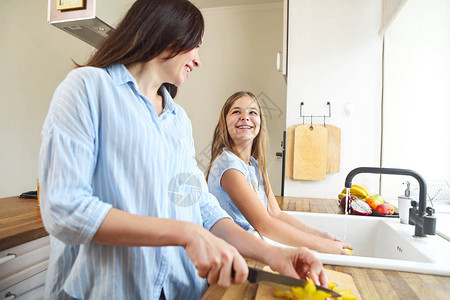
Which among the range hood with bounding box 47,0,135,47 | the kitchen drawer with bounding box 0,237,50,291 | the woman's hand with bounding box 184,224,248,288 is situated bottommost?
the kitchen drawer with bounding box 0,237,50,291

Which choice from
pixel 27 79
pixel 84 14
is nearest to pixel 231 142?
pixel 84 14

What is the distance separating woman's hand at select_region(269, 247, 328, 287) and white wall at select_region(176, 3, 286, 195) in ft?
8.09

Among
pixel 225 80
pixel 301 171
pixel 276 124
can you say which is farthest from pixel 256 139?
pixel 225 80

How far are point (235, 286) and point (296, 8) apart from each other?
2.14 metres

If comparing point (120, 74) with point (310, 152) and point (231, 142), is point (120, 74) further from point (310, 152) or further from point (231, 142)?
point (310, 152)

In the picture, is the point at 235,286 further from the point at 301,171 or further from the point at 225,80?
the point at 225,80

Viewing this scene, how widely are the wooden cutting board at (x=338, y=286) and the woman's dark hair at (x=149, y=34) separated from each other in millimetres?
494

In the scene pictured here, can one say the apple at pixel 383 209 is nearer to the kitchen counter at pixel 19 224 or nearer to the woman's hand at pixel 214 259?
the woman's hand at pixel 214 259

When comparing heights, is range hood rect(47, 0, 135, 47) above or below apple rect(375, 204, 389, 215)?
above

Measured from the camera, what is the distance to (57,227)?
495 mm

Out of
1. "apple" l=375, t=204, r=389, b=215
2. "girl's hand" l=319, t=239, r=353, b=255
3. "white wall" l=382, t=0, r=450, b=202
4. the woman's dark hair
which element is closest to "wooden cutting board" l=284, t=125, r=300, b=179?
"white wall" l=382, t=0, r=450, b=202

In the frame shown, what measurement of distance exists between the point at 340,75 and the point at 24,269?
2.06m

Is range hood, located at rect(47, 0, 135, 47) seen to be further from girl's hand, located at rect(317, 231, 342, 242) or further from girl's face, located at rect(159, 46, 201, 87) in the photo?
girl's hand, located at rect(317, 231, 342, 242)

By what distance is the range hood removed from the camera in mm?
1788
